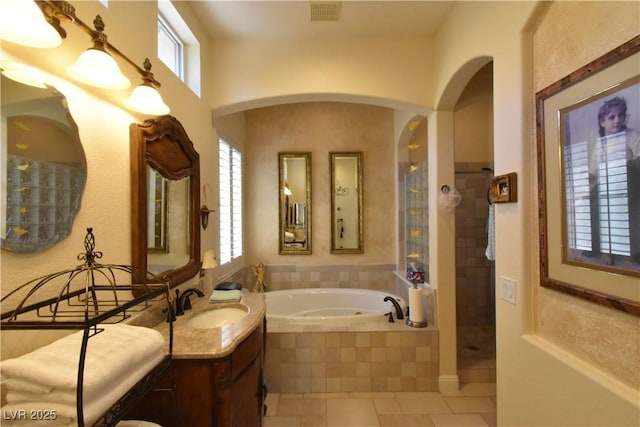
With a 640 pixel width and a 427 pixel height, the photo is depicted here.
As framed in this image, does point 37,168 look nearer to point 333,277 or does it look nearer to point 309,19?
point 309,19

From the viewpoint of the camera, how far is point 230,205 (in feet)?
10.5

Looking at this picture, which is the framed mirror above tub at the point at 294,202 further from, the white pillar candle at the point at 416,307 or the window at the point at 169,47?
the window at the point at 169,47

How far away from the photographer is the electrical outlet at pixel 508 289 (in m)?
1.41

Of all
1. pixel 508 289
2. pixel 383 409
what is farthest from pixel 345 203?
pixel 508 289

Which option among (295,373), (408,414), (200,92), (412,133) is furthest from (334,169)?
(408,414)

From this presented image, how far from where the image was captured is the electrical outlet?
141 cm

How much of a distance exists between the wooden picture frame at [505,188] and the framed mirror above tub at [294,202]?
8.07ft

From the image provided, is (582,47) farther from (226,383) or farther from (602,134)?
(226,383)

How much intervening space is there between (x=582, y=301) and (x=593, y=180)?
441 mm

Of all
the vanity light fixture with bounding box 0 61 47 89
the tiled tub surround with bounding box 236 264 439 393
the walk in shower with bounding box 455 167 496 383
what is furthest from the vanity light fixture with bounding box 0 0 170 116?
the walk in shower with bounding box 455 167 496 383

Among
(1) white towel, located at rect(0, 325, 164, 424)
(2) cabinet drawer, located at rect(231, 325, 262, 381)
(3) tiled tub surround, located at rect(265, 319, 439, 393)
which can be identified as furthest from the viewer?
(3) tiled tub surround, located at rect(265, 319, 439, 393)

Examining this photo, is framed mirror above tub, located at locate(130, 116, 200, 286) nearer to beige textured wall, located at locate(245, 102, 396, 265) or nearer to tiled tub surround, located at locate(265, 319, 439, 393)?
tiled tub surround, located at locate(265, 319, 439, 393)

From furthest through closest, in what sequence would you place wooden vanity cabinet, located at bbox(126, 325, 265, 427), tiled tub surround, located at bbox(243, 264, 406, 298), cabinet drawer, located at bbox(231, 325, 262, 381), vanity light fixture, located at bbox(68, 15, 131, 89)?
tiled tub surround, located at bbox(243, 264, 406, 298) < cabinet drawer, located at bbox(231, 325, 262, 381) < wooden vanity cabinet, located at bbox(126, 325, 265, 427) < vanity light fixture, located at bbox(68, 15, 131, 89)

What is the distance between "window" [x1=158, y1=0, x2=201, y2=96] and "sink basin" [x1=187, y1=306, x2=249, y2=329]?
164cm
